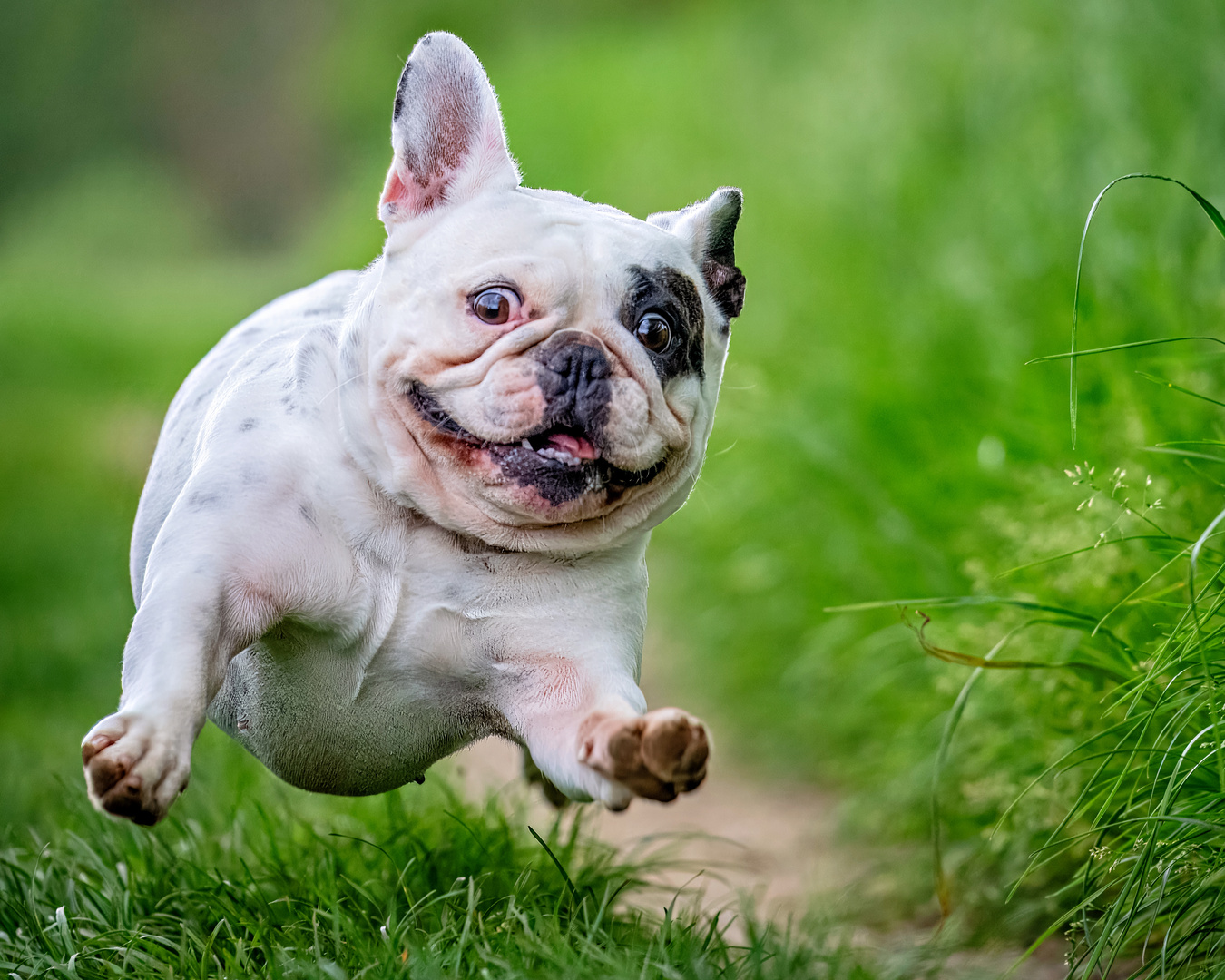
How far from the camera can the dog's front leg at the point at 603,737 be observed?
198 cm

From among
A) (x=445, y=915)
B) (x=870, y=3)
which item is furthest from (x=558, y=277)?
(x=870, y=3)

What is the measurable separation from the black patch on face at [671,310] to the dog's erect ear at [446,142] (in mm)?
397

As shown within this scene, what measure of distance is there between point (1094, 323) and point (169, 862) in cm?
338

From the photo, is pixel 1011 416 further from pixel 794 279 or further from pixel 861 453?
pixel 794 279

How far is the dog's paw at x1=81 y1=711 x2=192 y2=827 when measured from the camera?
6.25 ft

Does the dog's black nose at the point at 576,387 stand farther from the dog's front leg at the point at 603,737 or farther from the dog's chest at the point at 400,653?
the dog's front leg at the point at 603,737

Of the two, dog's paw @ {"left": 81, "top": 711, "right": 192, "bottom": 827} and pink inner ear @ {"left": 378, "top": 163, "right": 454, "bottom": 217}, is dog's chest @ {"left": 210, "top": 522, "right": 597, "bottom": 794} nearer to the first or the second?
dog's paw @ {"left": 81, "top": 711, "right": 192, "bottom": 827}

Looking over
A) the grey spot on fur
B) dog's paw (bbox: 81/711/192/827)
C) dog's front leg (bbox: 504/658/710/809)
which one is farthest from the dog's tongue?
dog's paw (bbox: 81/711/192/827)

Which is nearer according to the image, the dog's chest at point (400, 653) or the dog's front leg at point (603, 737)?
the dog's front leg at point (603, 737)

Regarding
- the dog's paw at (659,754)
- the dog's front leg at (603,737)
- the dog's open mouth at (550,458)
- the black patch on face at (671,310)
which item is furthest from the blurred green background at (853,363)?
the dog's paw at (659,754)

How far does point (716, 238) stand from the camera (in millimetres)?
2725

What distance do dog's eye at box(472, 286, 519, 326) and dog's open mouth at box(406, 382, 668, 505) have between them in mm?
183

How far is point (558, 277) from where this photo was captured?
7.80ft

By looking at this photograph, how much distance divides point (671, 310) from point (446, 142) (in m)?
0.61
